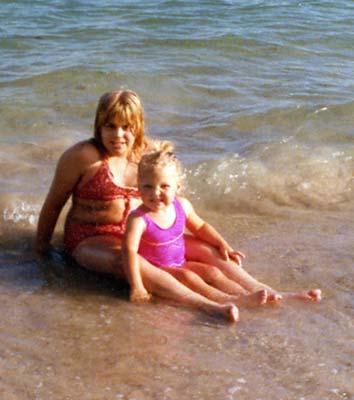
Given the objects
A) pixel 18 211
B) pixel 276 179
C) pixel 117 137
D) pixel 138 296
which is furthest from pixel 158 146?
pixel 276 179

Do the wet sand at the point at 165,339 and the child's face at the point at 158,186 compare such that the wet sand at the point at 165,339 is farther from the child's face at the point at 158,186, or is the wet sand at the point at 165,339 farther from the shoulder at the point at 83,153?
the shoulder at the point at 83,153

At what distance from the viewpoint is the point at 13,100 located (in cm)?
732

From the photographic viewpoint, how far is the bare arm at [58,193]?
4336mm

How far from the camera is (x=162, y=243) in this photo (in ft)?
13.7

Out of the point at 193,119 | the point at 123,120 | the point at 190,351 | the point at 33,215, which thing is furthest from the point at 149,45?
the point at 190,351

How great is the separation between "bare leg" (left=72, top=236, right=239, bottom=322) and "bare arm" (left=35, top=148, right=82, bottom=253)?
0.25 meters

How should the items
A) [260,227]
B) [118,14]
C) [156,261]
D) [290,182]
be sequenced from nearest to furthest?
[156,261], [260,227], [290,182], [118,14]

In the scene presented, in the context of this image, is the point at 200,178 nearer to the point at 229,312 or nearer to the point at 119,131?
the point at 119,131

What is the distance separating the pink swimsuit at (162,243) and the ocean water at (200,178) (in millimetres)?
250

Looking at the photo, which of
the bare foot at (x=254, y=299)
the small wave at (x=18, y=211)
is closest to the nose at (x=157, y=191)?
the bare foot at (x=254, y=299)

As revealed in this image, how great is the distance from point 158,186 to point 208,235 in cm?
52

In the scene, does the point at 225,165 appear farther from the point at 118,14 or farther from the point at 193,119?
the point at 118,14

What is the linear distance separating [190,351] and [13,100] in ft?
14.6

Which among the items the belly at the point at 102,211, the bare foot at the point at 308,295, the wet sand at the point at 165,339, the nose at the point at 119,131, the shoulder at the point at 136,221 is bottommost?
the wet sand at the point at 165,339
